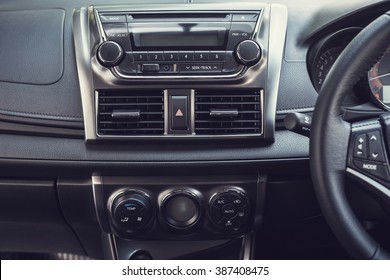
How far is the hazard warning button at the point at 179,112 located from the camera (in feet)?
4.57

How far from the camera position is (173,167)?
143 cm

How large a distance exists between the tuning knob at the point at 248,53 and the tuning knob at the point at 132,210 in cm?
39

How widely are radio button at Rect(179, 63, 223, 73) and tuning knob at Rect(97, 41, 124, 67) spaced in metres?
0.14

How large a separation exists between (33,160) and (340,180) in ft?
2.31

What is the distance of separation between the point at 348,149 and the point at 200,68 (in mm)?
398

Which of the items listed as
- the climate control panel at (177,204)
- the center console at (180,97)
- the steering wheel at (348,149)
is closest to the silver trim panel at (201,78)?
the center console at (180,97)

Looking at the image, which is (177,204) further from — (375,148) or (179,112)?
(375,148)

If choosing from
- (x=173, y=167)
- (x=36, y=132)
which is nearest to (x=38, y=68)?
(x=36, y=132)

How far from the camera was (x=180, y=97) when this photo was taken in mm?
1397

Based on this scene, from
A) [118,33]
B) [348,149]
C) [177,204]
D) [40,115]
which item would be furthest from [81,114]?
[348,149]

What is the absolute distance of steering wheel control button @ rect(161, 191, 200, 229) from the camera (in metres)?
1.47

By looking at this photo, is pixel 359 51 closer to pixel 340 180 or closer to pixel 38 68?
pixel 340 180

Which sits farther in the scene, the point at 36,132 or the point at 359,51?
the point at 36,132

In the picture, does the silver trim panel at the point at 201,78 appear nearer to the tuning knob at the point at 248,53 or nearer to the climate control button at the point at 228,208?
the tuning knob at the point at 248,53
